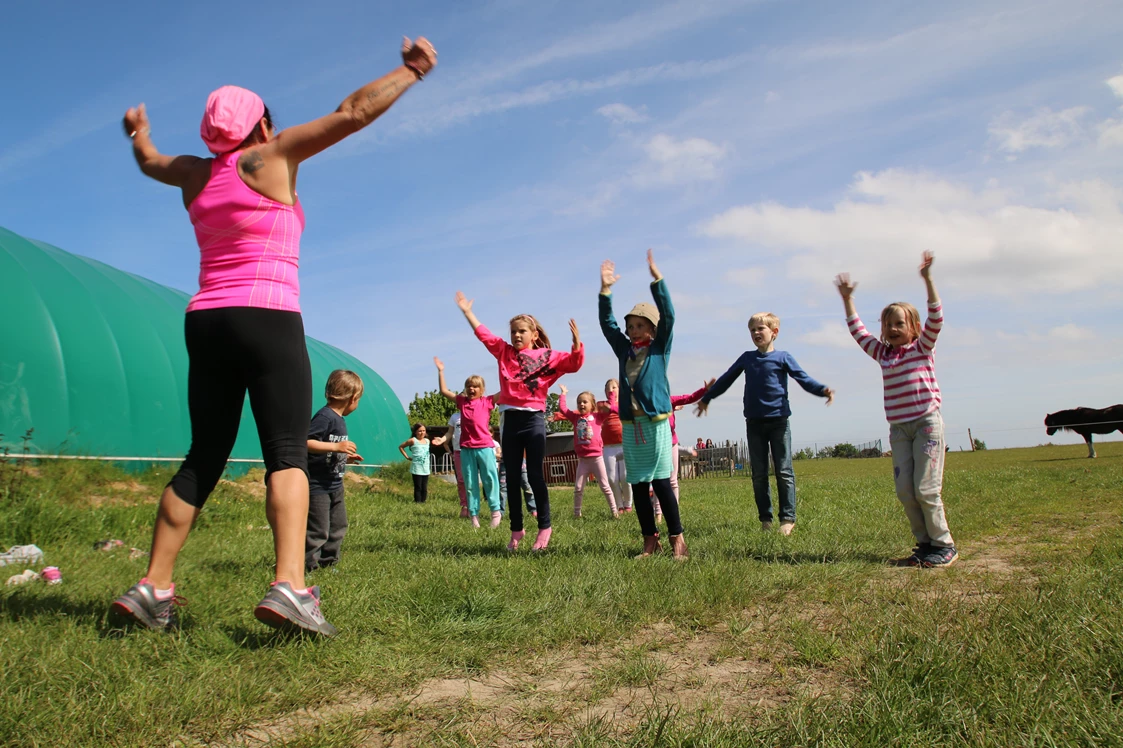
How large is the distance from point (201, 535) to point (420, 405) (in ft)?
151

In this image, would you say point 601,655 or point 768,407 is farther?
point 768,407

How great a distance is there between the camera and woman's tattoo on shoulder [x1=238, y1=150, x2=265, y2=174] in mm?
3082

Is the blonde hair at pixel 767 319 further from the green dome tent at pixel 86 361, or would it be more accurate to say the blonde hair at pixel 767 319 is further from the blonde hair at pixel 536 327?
the green dome tent at pixel 86 361

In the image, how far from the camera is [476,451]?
9312 mm

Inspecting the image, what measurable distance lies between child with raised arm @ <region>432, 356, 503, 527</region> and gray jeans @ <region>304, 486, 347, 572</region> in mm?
3472

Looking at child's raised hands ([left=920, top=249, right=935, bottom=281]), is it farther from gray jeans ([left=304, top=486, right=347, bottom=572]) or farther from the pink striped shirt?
gray jeans ([left=304, top=486, right=347, bottom=572])

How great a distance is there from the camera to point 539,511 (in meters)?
6.24

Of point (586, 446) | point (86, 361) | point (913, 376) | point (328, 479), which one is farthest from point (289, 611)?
point (86, 361)

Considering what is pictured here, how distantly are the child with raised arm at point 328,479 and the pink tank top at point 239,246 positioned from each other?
2.13 m

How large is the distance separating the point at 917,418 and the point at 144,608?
469cm

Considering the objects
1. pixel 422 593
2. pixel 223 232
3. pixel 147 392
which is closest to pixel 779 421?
pixel 422 593

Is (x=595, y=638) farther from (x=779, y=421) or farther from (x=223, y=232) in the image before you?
(x=779, y=421)

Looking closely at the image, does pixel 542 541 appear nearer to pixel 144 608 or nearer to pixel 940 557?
pixel 940 557

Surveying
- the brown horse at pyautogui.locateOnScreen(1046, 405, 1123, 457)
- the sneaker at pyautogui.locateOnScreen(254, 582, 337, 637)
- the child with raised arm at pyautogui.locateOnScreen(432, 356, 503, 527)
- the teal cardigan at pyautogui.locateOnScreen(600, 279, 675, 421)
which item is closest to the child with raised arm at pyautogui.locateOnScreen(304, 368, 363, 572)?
the teal cardigan at pyautogui.locateOnScreen(600, 279, 675, 421)
